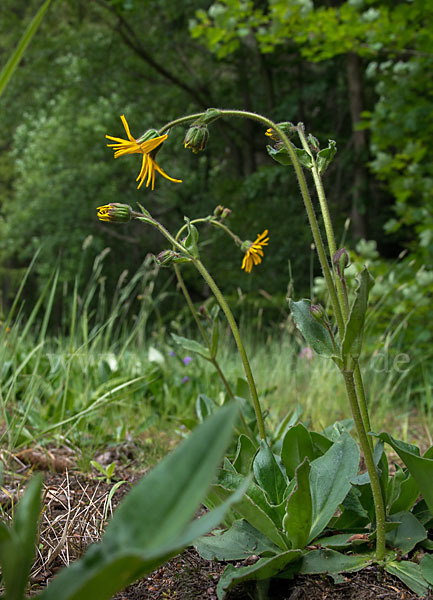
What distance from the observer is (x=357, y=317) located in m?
0.79

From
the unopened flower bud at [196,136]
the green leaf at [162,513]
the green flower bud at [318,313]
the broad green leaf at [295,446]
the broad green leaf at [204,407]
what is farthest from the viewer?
the broad green leaf at [204,407]

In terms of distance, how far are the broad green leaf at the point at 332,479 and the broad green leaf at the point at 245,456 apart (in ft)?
0.46

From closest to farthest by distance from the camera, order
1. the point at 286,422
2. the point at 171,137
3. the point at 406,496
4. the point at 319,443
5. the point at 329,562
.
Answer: the point at 329,562 < the point at 406,496 < the point at 319,443 < the point at 286,422 < the point at 171,137

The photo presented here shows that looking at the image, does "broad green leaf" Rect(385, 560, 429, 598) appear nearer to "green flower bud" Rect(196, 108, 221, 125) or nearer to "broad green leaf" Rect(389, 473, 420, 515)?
"broad green leaf" Rect(389, 473, 420, 515)

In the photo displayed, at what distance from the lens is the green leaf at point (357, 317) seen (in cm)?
77

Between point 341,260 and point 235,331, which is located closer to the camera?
point 341,260

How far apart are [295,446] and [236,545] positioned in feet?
0.80

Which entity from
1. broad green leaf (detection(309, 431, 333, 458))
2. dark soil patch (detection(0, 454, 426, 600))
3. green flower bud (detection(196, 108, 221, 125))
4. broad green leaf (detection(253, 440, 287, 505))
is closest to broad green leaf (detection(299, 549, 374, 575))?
dark soil patch (detection(0, 454, 426, 600))

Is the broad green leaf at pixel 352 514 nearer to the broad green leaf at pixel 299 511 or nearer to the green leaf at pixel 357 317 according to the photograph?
the broad green leaf at pixel 299 511

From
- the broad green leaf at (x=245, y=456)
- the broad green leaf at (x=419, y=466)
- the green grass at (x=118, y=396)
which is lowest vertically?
the green grass at (x=118, y=396)

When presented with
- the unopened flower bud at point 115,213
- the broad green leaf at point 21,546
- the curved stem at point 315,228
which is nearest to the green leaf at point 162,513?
the broad green leaf at point 21,546

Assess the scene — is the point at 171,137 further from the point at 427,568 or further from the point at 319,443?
the point at 427,568

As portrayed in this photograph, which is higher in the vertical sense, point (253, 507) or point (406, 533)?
point (253, 507)

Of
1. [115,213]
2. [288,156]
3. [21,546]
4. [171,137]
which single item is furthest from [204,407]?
[171,137]
